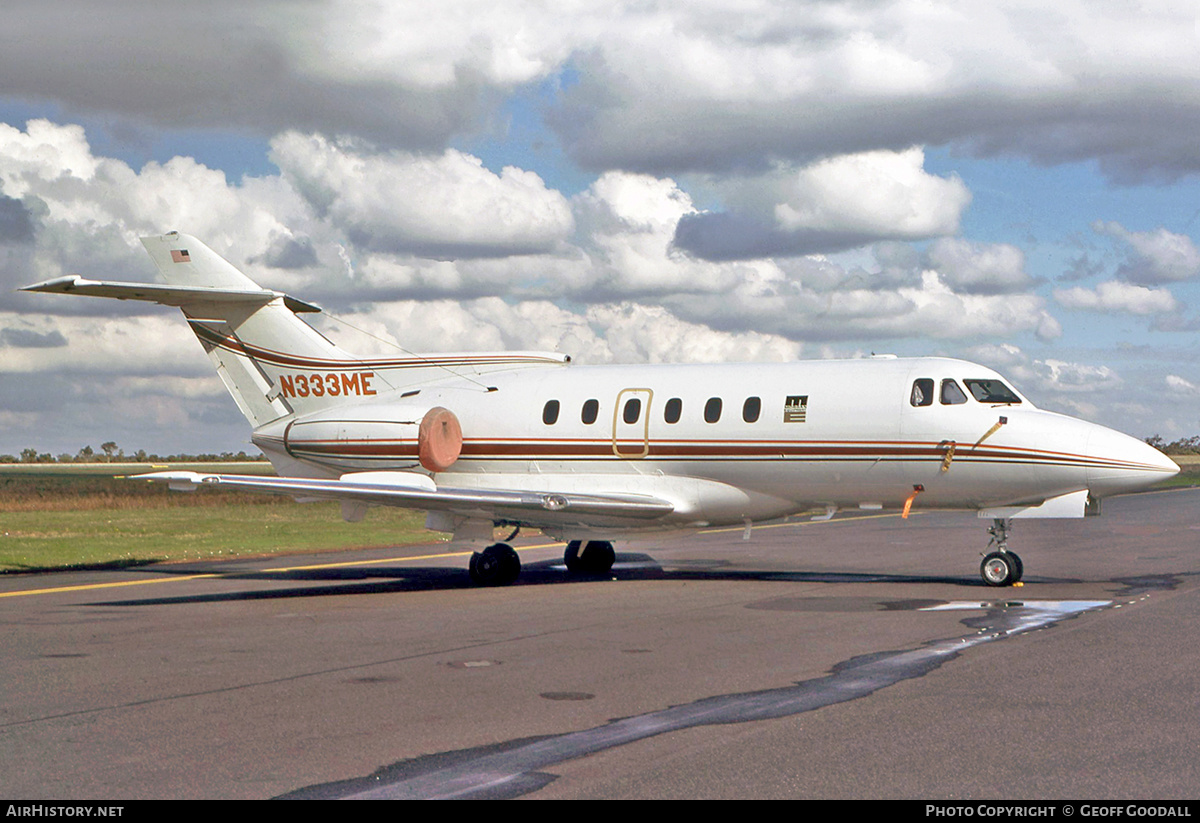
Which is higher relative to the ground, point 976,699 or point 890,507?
point 890,507

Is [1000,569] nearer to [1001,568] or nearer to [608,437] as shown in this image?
[1001,568]

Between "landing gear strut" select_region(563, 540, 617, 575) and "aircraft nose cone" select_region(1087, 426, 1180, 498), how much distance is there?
324 inches

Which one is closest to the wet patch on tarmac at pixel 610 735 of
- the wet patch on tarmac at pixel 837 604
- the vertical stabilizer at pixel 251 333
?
the wet patch on tarmac at pixel 837 604

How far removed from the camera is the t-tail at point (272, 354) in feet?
72.1

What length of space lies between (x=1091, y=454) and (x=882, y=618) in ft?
15.4

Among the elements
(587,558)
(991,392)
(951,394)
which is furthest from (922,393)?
(587,558)

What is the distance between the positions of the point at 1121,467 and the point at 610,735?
11166mm

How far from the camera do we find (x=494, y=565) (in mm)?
19266

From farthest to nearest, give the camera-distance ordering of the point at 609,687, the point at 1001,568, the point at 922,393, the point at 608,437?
the point at 608,437 < the point at 922,393 < the point at 1001,568 < the point at 609,687

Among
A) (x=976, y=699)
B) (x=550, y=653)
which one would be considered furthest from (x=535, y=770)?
(x=550, y=653)

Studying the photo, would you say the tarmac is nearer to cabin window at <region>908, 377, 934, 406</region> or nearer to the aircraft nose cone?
the aircraft nose cone

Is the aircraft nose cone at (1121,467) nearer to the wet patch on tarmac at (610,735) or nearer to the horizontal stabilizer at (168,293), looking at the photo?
the wet patch on tarmac at (610,735)

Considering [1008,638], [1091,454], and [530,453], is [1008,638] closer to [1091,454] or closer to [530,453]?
[1091,454]

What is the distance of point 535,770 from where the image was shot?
7.18m
